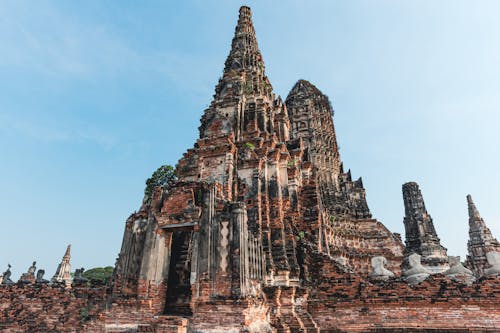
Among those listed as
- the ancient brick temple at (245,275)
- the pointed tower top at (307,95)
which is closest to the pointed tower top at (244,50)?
the ancient brick temple at (245,275)

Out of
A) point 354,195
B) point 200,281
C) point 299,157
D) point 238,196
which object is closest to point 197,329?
point 200,281

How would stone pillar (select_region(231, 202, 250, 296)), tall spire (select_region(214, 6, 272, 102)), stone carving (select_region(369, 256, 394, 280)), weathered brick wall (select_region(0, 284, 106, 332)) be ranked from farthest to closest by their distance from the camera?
tall spire (select_region(214, 6, 272, 102)), weathered brick wall (select_region(0, 284, 106, 332)), stone carving (select_region(369, 256, 394, 280)), stone pillar (select_region(231, 202, 250, 296))

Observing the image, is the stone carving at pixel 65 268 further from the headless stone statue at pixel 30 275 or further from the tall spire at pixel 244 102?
the tall spire at pixel 244 102

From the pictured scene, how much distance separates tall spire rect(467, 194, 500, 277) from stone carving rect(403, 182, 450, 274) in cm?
716

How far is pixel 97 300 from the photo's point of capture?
35.1ft

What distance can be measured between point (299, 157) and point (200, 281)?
8335 millimetres

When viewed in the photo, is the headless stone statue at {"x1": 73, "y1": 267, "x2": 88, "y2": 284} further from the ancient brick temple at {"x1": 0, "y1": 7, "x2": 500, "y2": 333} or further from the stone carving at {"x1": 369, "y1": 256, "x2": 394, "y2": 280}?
the stone carving at {"x1": 369, "y1": 256, "x2": 394, "y2": 280}

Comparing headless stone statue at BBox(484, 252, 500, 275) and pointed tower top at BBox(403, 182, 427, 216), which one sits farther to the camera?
pointed tower top at BBox(403, 182, 427, 216)

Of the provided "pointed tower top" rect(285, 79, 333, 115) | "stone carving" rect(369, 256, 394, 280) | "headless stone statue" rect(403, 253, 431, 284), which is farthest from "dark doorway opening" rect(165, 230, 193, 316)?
"pointed tower top" rect(285, 79, 333, 115)

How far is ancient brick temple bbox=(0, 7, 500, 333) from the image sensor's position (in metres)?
8.73

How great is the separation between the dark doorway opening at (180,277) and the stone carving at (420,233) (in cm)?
1471

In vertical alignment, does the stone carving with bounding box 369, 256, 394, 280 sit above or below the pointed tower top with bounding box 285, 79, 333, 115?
below

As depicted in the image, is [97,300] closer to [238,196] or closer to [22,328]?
[22,328]

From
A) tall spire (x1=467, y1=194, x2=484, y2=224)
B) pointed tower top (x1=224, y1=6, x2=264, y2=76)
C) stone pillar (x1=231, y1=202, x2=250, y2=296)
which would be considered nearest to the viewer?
stone pillar (x1=231, y1=202, x2=250, y2=296)
